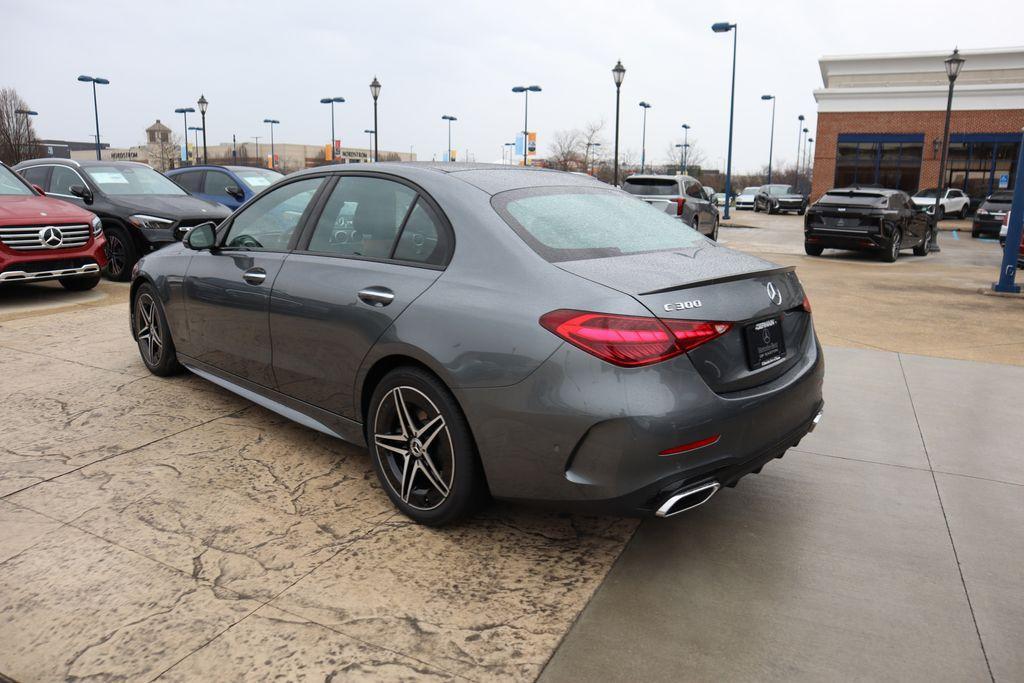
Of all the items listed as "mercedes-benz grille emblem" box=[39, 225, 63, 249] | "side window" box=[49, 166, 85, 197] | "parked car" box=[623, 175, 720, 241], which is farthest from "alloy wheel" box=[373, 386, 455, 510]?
"parked car" box=[623, 175, 720, 241]

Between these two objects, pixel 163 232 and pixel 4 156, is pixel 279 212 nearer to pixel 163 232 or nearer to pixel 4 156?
pixel 163 232

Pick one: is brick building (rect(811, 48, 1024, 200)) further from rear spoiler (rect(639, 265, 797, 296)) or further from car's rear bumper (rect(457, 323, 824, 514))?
car's rear bumper (rect(457, 323, 824, 514))

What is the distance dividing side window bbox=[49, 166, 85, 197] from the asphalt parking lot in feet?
23.9

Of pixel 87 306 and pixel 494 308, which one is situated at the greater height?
pixel 494 308

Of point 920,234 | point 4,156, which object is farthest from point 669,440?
point 4,156

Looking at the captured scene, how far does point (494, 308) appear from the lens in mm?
2986

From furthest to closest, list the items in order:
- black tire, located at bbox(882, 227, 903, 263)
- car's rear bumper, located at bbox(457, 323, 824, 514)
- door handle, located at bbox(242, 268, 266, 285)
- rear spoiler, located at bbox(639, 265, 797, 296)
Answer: black tire, located at bbox(882, 227, 903, 263)
door handle, located at bbox(242, 268, 266, 285)
rear spoiler, located at bbox(639, 265, 797, 296)
car's rear bumper, located at bbox(457, 323, 824, 514)

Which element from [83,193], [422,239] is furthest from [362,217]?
[83,193]

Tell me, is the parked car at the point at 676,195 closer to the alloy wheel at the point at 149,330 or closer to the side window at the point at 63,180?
the side window at the point at 63,180

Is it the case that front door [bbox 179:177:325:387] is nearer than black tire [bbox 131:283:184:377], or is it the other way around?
front door [bbox 179:177:325:387]

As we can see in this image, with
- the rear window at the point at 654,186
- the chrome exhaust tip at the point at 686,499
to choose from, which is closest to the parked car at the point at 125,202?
the chrome exhaust tip at the point at 686,499

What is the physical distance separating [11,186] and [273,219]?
7237 millimetres

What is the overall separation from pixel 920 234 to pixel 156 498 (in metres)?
17.7

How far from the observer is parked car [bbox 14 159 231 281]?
1027 centimetres
